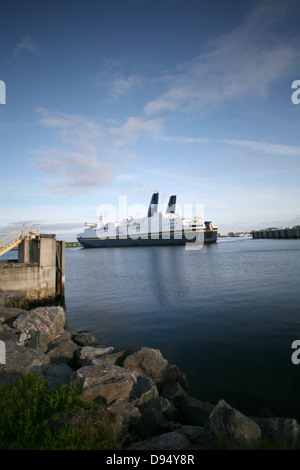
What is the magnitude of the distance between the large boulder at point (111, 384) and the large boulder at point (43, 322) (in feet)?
17.3

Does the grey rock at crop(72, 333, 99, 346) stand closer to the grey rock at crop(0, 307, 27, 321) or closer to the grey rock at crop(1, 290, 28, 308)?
the grey rock at crop(0, 307, 27, 321)

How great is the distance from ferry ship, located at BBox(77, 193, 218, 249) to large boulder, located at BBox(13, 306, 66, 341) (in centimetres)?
7839

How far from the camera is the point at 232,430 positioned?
409 centimetres

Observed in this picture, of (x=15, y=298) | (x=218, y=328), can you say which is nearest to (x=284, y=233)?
(x=218, y=328)

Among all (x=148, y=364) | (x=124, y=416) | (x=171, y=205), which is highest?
(x=171, y=205)

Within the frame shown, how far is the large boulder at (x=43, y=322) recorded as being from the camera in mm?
10523

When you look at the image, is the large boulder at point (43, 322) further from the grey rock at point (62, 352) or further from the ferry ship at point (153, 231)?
the ferry ship at point (153, 231)

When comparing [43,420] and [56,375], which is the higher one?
[43,420]

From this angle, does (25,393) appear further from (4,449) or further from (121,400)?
(121,400)

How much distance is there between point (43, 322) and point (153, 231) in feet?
275

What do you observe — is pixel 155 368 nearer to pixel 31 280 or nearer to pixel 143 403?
pixel 143 403

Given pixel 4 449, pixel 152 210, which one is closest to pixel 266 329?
pixel 4 449

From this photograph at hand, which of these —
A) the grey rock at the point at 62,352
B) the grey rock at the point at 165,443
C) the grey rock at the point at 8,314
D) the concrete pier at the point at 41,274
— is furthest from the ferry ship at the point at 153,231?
the grey rock at the point at 165,443
